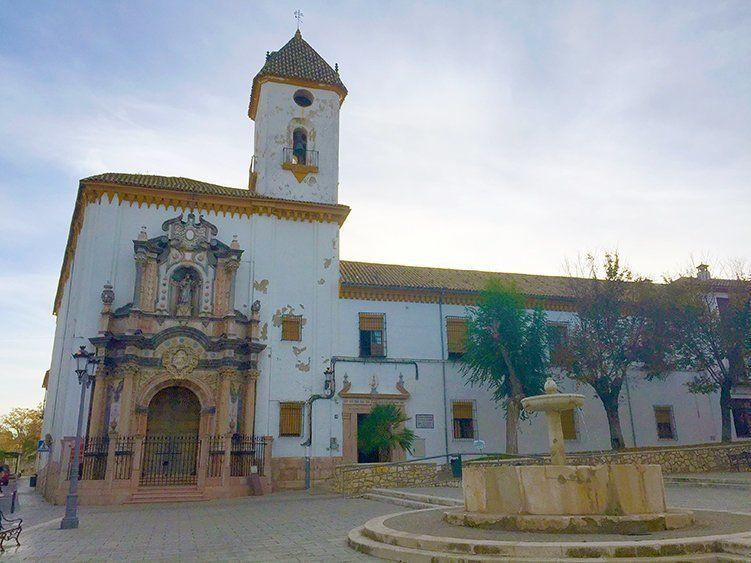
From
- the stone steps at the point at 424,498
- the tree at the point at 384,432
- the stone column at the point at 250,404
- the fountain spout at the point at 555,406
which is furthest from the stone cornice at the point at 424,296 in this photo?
the fountain spout at the point at 555,406

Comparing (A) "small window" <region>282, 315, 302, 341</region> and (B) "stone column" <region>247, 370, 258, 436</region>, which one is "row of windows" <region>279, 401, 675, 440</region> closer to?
(B) "stone column" <region>247, 370, 258, 436</region>

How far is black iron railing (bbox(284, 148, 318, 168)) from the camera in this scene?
25319 millimetres

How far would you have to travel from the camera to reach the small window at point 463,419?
24.8 metres

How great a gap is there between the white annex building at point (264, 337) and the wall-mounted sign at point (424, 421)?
0.10m

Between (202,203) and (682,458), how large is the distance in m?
20.9

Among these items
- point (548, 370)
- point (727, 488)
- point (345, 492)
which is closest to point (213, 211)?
point (345, 492)

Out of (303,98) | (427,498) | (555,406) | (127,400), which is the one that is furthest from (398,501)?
(303,98)

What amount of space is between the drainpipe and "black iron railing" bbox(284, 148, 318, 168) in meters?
9.02

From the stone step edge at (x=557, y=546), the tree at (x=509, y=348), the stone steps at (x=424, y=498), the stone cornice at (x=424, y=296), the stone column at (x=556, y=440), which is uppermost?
the stone cornice at (x=424, y=296)

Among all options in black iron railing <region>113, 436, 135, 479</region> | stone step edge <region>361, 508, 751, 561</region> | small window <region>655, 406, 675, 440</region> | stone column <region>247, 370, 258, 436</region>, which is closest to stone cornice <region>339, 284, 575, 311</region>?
stone column <region>247, 370, 258, 436</region>

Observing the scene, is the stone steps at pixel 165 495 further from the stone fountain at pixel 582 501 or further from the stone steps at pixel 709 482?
the stone steps at pixel 709 482

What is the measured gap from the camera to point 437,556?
280 inches

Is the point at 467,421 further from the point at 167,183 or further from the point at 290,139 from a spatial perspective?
the point at 167,183

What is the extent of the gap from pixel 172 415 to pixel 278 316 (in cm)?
541
